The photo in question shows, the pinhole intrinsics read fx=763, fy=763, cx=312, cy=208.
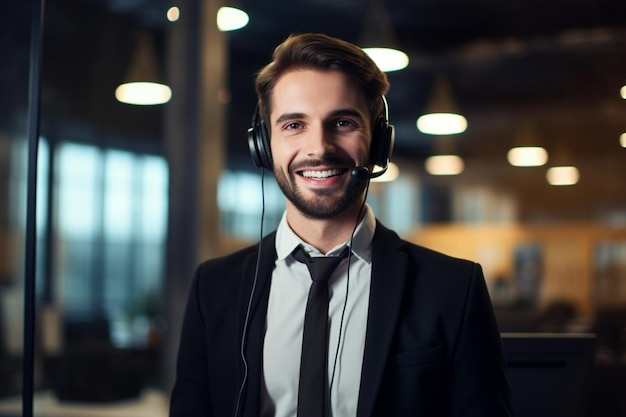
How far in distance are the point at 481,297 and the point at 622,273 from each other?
9167 millimetres

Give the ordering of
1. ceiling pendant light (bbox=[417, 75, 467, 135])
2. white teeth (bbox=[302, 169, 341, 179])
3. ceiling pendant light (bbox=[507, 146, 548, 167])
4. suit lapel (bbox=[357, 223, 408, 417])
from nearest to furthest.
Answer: suit lapel (bbox=[357, 223, 408, 417])
white teeth (bbox=[302, 169, 341, 179])
ceiling pendant light (bbox=[417, 75, 467, 135])
ceiling pendant light (bbox=[507, 146, 548, 167])

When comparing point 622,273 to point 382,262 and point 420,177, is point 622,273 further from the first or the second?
point 382,262

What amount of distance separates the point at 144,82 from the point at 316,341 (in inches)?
135

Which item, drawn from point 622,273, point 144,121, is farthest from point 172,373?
point 622,273

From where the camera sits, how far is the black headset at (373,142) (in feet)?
5.67

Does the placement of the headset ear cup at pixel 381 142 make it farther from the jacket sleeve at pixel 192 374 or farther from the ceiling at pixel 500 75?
the ceiling at pixel 500 75

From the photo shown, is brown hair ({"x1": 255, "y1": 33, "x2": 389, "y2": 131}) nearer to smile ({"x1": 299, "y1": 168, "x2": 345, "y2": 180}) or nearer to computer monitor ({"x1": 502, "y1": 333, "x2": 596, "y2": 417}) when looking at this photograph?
smile ({"x1": 299, "y1": 168, "x2": 345, "y2": 180})

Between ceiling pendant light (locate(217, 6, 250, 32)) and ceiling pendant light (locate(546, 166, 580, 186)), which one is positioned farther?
ceiling pendant light (locate(546, 166, 580, 186))

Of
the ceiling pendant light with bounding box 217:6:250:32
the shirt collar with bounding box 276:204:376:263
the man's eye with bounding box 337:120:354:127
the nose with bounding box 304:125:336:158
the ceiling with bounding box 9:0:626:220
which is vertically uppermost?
the ceiling with bounding box 9:0:626:220

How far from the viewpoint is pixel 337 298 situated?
1696mm

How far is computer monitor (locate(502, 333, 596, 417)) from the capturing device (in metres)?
1.82

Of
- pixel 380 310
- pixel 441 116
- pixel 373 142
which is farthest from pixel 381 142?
pixel 441 116

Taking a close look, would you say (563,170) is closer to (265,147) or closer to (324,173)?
(265,147)

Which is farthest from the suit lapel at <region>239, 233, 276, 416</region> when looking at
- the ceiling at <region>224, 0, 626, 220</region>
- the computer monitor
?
the ceiling at <region>224, 0, 626, 220</region>
